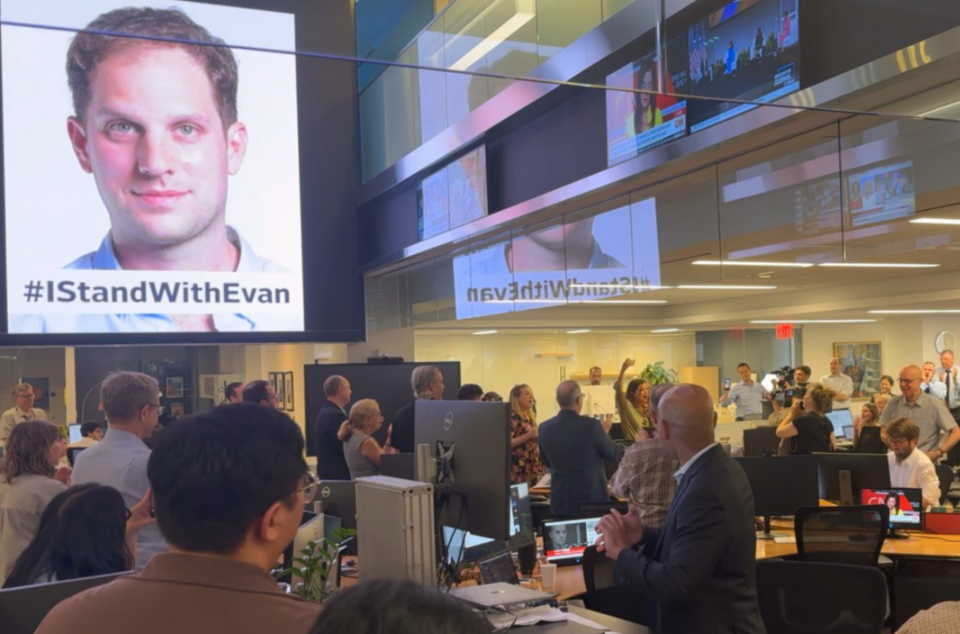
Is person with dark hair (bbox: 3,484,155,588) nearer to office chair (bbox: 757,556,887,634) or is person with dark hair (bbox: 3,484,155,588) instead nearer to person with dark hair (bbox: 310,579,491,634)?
person with dark hair (bbox: 310,579,491,634)

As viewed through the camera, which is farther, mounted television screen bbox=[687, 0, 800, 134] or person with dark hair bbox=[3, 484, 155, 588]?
mounted television screen bbox=[687, 0, 800, 134]

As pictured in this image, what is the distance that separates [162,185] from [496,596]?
5.61m

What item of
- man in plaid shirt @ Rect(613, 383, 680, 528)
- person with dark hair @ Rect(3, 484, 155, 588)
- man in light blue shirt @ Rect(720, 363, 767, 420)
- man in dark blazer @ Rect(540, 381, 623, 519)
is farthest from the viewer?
man in light blue shirt @ Rect(720, 363, 767, 420)

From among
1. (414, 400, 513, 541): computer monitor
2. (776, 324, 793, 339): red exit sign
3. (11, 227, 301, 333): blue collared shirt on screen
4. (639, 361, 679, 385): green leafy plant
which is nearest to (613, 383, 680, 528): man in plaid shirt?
(414, 400, 513, 541): computer monitor

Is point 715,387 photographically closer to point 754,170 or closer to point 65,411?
point 754,170

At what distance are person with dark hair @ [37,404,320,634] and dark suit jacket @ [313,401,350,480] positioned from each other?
551 centimetres

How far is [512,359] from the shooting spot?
11.4 metres

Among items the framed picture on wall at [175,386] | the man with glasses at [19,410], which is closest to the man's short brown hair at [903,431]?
the man with glasses at [19,410]

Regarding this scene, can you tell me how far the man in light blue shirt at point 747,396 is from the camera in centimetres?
1150

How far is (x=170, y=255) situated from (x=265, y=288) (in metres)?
0.94

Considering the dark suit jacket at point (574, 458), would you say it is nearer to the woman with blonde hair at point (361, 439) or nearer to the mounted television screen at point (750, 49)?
the woman with blonde hair at point (361, 439)

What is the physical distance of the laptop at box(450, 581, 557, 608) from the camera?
8.57 feet

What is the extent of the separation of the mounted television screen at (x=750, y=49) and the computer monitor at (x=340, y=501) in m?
2.52

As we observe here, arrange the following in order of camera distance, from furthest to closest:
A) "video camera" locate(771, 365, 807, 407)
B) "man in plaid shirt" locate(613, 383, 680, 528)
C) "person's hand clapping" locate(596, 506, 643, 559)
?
"video camera" locate(771, 365, 807, 407) < "man in plaid shirt" locate(613, 383, 680, 528) < "person's hand clapping" locate(596, 506, 643, 559)
